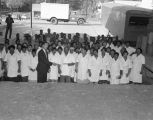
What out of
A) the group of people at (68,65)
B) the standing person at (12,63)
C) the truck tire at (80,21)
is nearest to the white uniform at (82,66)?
the group of people at (68,65)

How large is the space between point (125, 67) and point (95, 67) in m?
0.79

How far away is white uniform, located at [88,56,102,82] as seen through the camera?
8570 mm

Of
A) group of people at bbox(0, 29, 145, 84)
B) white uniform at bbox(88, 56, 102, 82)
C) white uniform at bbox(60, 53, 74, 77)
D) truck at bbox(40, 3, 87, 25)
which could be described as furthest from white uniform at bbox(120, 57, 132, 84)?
truck at bbox(40, 3, 87, 25)

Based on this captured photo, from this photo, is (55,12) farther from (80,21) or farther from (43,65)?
(43,65)

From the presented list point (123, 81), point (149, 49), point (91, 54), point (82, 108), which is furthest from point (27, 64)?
point (149, 49)

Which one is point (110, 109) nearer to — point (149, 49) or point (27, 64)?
point (27, 64)

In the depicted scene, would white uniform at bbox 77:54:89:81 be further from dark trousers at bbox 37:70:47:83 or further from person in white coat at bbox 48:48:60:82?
dark trousers at bbox 37:70:47:83

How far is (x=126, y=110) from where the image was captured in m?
5.43

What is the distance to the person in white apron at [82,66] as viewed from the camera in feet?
28.2

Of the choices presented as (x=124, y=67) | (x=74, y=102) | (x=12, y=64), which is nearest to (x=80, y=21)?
(x=124, y=67)

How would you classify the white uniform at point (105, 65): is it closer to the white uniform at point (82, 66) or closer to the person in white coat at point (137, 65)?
the white uniform at point (82, 66)

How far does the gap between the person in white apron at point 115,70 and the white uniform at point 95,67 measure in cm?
34

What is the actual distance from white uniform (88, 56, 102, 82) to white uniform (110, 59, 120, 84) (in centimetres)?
34

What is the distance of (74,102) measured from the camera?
5.78 m
